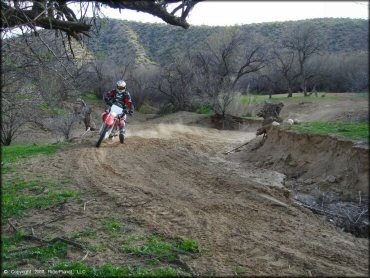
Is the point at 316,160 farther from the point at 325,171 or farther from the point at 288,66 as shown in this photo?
the point at 288,66

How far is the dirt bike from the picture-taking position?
12555mm

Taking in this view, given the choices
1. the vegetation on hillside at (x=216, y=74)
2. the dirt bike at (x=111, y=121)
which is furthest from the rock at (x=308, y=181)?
the vegetation on hillside at (x=216, y=74)

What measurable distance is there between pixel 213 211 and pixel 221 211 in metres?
0.14

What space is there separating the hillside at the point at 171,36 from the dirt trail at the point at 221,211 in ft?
139

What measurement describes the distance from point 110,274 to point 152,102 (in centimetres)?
3387

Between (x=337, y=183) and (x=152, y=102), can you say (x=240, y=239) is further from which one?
(x=152, y=102)

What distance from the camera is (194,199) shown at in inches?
279

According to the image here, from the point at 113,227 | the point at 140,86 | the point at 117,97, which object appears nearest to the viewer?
the point at 113,227

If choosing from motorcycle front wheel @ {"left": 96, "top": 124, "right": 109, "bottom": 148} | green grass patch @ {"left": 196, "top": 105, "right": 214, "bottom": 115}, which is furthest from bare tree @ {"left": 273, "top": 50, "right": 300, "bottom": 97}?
motorcycle front wheel @ {"left": 96, "top": 124, "right": 109, "bottom": 148}

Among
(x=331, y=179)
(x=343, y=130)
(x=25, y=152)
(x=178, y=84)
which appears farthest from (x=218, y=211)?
(x=178, y=84)

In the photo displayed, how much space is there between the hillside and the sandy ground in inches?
1661

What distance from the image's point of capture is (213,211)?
6414 mm

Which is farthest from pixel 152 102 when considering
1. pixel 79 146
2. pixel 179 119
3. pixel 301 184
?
A: pixel 301 184

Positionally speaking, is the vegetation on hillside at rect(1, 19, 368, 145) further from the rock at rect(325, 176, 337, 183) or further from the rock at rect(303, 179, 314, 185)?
the rock at rect(325, 176, 337, 183)
